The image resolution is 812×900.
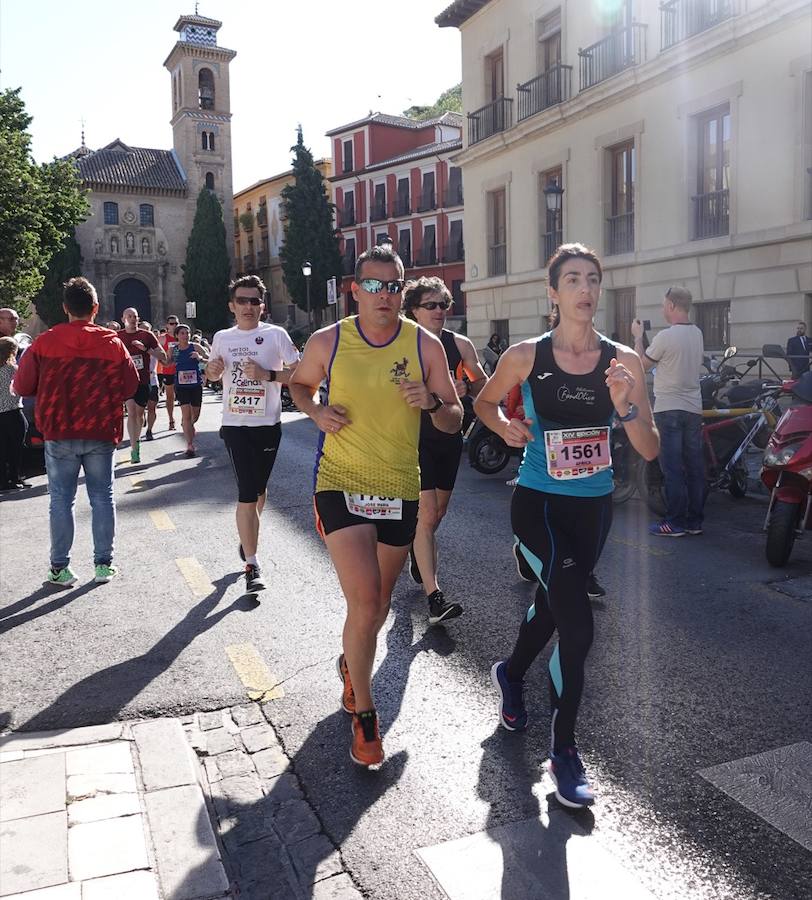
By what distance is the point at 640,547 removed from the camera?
7.15 meters

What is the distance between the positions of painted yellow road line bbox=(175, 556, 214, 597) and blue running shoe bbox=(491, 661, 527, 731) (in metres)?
2.79

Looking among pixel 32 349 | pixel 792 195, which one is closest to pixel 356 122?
pixel 792 195

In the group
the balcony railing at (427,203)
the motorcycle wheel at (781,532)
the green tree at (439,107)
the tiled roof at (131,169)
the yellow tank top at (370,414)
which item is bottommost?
the motorcycle wheel at (781,532)

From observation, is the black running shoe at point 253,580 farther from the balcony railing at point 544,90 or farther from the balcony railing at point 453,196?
the balcony railing at point 453,196

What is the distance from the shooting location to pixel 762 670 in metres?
4.38

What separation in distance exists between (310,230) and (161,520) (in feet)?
171

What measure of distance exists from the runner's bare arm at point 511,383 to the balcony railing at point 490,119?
23.0 meters

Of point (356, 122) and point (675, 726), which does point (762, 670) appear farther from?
point (356, 122)

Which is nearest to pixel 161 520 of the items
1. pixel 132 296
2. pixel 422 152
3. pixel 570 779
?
pixel 570 779

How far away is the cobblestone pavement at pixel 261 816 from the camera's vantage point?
9.02 feet

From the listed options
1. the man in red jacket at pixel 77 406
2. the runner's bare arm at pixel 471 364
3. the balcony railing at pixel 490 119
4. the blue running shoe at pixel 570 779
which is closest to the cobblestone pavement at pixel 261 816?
the blue running shoe at pixel 570 779

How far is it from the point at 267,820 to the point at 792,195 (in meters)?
15.9

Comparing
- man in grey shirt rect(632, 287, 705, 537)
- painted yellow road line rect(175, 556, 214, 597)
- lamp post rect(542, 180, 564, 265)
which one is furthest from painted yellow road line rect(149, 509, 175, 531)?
lamp post rect(542, 180, 564, 265)

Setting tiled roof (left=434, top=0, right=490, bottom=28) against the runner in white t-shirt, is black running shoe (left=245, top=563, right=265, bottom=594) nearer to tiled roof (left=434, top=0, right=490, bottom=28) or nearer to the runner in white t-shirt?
the runner in white t-shirt
